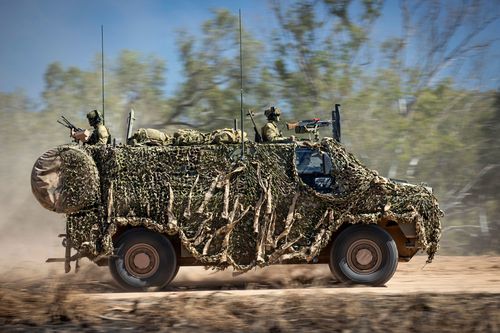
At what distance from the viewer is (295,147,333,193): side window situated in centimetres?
1208

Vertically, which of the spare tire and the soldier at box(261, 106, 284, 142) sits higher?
the soldier at box(261, 106, 284, 142)

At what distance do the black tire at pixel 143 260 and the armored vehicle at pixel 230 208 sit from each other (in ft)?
0.05

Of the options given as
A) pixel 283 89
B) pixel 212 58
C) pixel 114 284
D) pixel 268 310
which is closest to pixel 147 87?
pixel 212 58

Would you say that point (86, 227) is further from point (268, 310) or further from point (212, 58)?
point (212, 58)

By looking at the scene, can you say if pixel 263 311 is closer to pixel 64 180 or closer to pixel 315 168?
→ pixel 315 168

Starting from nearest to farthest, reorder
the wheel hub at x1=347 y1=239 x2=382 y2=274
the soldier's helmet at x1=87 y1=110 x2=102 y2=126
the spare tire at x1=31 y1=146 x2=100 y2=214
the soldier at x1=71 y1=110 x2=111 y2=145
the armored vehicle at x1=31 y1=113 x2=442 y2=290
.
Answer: the spare tire at x1=31 y1=146 x2=100 y2=214 → the armored vehicle at x1=31 y1=113 x2=442 y2=290 → the wheel hub at x1=347 y1=239 x2=382 y2=274 → the soldier at x1=71 y1=110 x2=111 y2=145 → the soldier's helmet at x1=87 y1=110 x2=102 y2=126

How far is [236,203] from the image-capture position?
1193 centimetres

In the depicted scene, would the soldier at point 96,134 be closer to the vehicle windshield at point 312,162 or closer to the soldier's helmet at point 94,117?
the soldier's helmet at point 94,117

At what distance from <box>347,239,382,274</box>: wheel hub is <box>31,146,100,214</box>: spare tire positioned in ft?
13.2

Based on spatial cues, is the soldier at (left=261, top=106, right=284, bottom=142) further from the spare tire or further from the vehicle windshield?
the spare tire

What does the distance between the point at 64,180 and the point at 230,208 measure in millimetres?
2530

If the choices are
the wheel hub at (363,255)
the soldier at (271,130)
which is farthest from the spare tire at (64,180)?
the wheel hub at (363,255)

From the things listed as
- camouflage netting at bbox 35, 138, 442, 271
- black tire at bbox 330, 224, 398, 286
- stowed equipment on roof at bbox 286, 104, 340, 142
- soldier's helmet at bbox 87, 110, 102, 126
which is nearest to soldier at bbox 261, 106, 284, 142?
stowed equipment on roof at bbox 286, 104, 340, 142

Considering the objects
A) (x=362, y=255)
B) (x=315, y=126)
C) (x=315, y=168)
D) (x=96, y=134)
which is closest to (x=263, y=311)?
(x=362, y=255)
